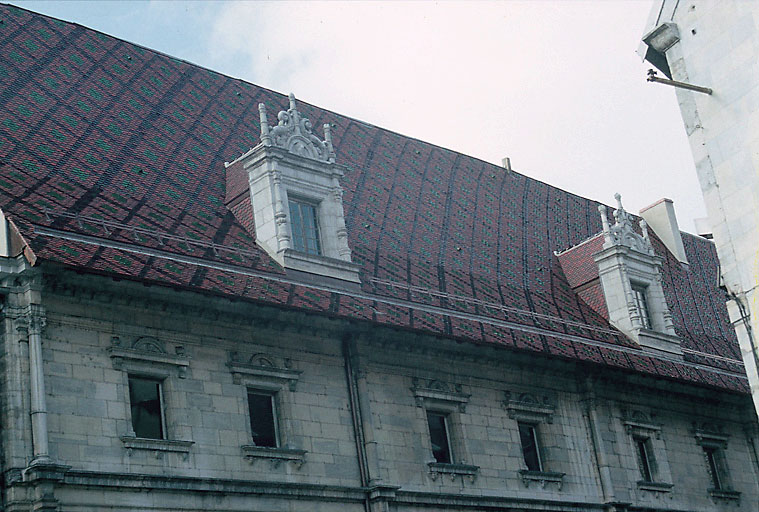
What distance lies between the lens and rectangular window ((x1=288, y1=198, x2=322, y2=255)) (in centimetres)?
2453

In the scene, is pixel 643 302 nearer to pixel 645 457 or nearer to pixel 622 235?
pixel 622 235

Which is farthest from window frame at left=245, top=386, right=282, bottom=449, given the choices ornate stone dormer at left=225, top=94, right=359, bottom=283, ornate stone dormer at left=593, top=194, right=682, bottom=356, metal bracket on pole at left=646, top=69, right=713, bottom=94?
ornate stone dormer at left=593, top=194, right=682, bottom=356

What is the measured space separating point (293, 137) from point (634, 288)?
10.9 m

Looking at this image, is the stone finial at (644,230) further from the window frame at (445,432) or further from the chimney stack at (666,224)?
the window frame at (445,432)

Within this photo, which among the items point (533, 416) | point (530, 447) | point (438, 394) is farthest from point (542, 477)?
point (438, 394)

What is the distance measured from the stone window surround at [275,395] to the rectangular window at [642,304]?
12.0m

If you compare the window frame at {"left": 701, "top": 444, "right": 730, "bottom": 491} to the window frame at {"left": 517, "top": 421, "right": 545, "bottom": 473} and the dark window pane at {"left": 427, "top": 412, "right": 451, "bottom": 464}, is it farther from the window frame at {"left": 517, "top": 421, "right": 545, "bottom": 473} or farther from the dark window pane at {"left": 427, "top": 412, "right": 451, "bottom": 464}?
the dark window pane at {"left": 427, "top": 412, "right": 451, "bottom": 464}

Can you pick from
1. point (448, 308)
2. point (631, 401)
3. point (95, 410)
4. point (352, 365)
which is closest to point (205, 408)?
point (95, 410)

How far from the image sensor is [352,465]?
22031 mm

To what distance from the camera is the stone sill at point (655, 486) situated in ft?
90.0

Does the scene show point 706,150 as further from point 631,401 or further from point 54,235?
point 54,235

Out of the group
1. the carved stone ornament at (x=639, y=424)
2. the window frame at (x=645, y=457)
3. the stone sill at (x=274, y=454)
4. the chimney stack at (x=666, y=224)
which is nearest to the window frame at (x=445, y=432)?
the stone sill at (x=274, y=454)

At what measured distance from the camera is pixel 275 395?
71.6ft

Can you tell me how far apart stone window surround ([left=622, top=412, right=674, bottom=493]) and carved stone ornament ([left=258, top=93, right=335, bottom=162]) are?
8999 millimetres
